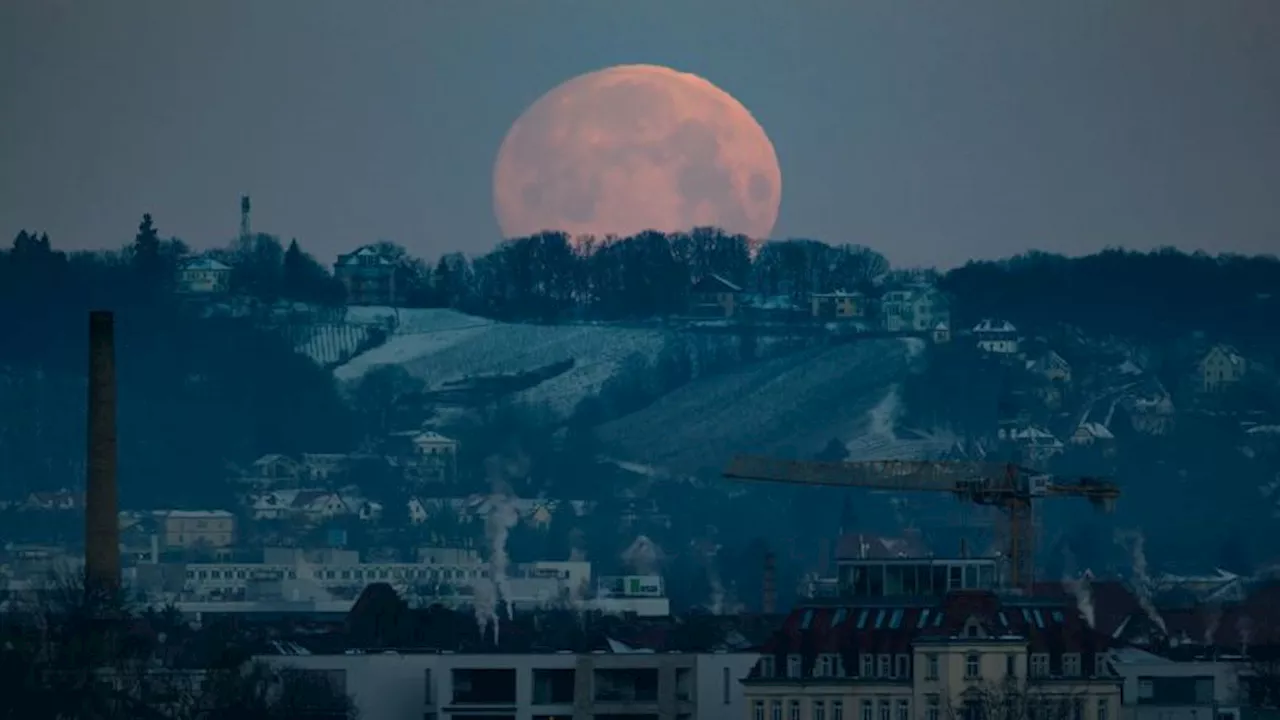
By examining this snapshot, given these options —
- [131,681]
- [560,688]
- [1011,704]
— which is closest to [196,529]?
[560,688]

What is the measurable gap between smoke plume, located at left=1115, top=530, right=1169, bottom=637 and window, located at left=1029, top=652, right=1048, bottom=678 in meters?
22.8

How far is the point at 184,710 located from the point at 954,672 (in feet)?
35.8

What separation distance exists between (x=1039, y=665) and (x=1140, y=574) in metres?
75.2

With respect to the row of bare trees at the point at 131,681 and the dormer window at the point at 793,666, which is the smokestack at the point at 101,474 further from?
the dormer window at the point at 793,666

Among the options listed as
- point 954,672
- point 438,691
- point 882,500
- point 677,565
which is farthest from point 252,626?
point 882,500

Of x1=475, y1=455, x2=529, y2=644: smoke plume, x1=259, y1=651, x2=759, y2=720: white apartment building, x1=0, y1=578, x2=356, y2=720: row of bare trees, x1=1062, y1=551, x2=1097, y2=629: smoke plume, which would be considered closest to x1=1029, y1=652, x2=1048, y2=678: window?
x1=259, y1=651, x2=759, y2=720: white apartment building

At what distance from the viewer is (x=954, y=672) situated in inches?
2913

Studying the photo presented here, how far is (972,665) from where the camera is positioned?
74.1m

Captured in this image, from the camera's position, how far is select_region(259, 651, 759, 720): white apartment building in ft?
263

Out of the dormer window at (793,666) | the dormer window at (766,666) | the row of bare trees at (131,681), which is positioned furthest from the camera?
the row of bare trees at (131,681)

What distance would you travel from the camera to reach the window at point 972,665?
73.9 m

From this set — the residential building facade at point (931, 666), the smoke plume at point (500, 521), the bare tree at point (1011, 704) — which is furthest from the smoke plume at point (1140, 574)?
the bare tree at point (1011, 704)

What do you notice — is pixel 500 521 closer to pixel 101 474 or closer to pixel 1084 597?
pixel 101 474

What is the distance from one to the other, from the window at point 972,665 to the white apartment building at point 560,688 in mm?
5425
